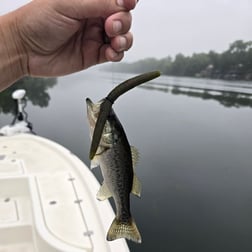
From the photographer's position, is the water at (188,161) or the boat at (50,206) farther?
the water at (188,161)

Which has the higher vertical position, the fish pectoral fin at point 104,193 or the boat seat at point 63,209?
the fish pectoral fin at point 104,193

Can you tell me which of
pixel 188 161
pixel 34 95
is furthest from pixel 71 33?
pixel 34 95

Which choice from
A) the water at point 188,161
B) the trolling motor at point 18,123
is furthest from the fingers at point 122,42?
the trolling motor at point 18,123

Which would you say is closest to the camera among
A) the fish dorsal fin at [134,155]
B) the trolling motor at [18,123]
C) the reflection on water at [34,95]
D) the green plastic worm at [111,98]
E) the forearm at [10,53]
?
the green plastic worm at [111,98]

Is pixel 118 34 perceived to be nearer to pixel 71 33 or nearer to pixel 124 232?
pixel 71 33

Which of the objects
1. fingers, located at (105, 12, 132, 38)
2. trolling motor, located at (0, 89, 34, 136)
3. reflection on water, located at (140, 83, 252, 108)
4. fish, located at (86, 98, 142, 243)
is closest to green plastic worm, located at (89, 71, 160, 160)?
fish, located at (86, 98, 142, 243)

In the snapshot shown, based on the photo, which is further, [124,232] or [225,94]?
[225,94]

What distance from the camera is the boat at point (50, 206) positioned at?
6.22 ft

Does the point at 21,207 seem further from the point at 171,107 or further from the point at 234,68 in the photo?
the point at 171,107

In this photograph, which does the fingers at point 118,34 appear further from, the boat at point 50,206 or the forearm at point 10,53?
the boat at point 50,206

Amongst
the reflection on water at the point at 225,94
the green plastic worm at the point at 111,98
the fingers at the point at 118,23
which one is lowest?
the reflection on water at the point at 225,94

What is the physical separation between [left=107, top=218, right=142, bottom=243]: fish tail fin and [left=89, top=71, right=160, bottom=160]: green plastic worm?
0.27m

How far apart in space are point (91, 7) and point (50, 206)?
5.40 feet

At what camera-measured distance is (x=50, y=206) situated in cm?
230
